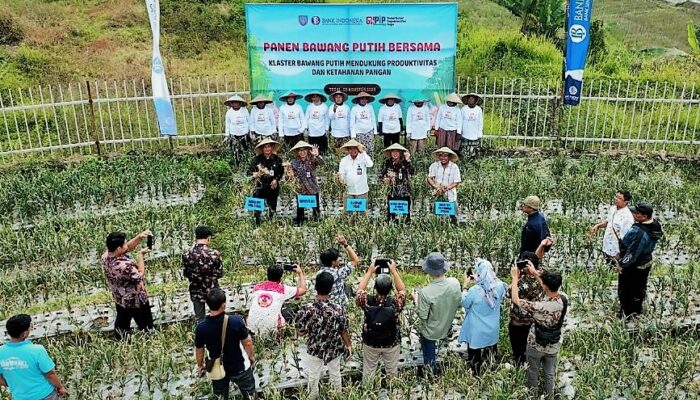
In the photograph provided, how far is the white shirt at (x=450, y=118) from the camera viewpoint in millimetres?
10664

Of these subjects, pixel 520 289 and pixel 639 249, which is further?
pixel 639 249

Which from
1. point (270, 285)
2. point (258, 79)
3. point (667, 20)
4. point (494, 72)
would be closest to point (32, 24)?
point (258, 79)

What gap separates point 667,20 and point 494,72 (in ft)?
46.1

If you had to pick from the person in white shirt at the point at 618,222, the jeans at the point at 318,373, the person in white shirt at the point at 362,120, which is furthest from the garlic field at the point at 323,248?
the person in white shirt at the point at 362,120

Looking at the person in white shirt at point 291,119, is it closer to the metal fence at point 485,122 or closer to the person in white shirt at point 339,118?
the person in white shirt at point 339,118

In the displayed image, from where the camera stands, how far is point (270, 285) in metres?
5.51

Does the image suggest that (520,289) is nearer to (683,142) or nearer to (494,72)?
(683,142)

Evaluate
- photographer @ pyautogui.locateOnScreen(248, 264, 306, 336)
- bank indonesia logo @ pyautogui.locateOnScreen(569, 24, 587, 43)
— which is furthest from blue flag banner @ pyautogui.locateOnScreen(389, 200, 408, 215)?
bank indonesia logo @ pyautogui.locateOnScreen(569, 24, 587, 43)

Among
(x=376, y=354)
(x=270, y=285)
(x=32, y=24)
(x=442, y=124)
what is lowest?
(x=376, y=354)

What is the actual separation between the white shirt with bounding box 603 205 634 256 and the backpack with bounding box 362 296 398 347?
9.88 ft

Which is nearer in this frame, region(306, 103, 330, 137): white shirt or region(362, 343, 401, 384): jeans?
region(362, 343, 401, 384): jeans

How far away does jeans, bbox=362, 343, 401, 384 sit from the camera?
5004 mm

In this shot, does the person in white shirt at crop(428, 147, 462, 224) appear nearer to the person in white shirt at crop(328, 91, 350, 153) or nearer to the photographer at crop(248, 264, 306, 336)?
the person in white shirt at crop(328, 91, 350, 153)

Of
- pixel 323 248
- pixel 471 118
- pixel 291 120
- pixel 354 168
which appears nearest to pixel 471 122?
pixel 471 118
